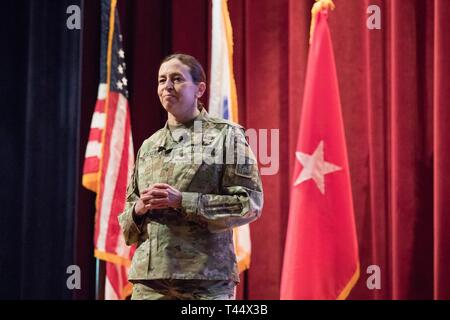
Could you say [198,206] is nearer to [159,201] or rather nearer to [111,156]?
[159,201]

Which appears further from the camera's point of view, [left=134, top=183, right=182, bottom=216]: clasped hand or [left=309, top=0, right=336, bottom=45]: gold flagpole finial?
[left=309, top=0, right=336, bottom=45]: gold flagpole finial

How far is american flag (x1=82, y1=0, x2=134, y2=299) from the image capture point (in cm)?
382

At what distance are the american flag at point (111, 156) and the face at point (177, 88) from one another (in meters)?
1.79

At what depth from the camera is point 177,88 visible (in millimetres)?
2111

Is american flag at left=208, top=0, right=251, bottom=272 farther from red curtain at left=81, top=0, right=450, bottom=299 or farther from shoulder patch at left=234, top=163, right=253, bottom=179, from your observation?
shoulder patch at left=234, top=163, right=253, bottom=179

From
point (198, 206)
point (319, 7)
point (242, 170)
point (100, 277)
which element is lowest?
point (100, 277)

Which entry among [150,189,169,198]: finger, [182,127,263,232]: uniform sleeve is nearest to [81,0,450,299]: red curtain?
[182,127,263,232]: uniform sleeve

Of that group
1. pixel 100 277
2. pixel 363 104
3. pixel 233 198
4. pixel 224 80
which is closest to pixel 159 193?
pixel 233 198

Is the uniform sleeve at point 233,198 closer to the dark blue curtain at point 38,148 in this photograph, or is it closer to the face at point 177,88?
the face at point 177,88

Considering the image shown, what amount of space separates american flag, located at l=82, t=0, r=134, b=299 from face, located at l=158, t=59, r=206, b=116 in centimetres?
179

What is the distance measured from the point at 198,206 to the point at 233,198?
0.36ft

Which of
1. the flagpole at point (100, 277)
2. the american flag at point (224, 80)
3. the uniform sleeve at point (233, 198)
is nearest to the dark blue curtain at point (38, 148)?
the flagpole at point (100, 277)

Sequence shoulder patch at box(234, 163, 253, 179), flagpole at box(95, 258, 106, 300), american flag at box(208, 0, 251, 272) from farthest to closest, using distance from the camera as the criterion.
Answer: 1. flagpole at box(95, 258, 106, 300)
2. american flag at box(208, 0, 251, 272)
3. shoulder patch at box(234, 163, 253, 179)

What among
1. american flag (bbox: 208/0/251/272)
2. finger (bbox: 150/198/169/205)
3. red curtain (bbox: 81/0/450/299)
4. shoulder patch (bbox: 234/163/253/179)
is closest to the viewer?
finger (bbox: 150/198/169/205)
